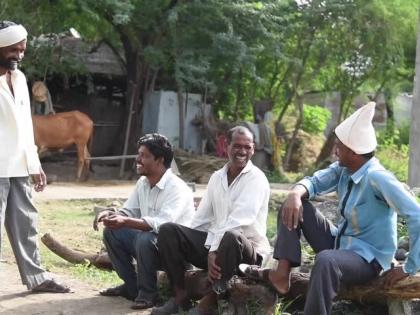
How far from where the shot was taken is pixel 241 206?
195 inches

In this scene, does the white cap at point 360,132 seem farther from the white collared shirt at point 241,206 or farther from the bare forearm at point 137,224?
the bare forearm at point 137,224

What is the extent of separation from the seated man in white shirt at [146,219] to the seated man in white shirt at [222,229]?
0.67ft

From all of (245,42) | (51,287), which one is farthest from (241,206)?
(245,42)

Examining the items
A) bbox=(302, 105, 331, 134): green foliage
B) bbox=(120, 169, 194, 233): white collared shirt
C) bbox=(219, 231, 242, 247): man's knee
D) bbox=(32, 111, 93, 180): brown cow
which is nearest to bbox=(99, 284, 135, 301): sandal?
bbox=(120, 169, 194, 233): white collared shirt

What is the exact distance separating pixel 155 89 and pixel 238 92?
2.19 m

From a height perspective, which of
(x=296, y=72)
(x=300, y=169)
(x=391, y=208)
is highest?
(x=296, y=72)

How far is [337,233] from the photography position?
4.65 m

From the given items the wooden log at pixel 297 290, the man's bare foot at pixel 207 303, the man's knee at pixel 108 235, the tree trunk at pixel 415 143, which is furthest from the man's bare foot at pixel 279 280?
the tree trunk at pixel 415 143

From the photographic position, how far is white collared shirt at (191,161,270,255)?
16.3 feet

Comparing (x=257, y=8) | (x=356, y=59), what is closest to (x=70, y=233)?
(x=257, y=8)

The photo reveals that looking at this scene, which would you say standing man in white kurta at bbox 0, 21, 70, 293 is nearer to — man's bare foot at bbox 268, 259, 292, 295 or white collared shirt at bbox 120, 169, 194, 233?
white collared shirt at bbox 120, 169, 194, 233

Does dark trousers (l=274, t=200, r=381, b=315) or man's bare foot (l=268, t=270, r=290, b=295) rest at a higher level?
dark trousers (l=274, t=200, r=381, b=315)

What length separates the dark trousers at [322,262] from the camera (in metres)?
4.17

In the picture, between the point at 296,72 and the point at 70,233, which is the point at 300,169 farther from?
the point at 70,233
